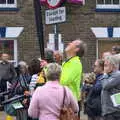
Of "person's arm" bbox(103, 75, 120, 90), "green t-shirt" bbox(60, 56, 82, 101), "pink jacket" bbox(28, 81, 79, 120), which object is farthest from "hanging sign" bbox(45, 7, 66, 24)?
"pink jacket" bbox(28, 81, 79, 120)

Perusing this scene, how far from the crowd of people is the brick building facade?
7.27m

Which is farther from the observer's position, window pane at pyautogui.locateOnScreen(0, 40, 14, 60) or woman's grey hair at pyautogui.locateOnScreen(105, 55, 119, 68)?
window pane at pyautogui.locateOnScreen(0, 40, 14, 60)

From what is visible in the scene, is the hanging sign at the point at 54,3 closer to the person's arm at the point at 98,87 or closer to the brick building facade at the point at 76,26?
the person's arm at the point at 98,87

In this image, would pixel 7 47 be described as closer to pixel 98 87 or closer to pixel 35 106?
pixel 98 87

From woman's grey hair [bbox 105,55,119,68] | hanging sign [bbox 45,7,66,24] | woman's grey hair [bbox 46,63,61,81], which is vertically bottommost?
woman's grey hair [bbox 46,63,61,81]

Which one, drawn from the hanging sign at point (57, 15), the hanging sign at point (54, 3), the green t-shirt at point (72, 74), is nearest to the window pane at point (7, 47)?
the hanging sign at point (54, 3)

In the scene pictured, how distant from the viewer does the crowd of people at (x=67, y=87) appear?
740 centimetres

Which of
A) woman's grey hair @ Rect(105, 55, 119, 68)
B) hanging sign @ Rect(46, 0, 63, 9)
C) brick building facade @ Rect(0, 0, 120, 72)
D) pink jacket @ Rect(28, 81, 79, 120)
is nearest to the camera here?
pink jacket @ Rect(28, 81, 79, 120)

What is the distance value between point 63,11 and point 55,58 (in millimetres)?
2099

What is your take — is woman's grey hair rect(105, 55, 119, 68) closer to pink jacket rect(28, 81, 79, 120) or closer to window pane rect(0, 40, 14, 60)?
pink jacket rect(28, 81, 79, 120)

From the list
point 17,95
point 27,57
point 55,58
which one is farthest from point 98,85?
point 27,57

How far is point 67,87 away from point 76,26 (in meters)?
11.1

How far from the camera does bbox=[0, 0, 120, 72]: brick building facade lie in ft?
61.7

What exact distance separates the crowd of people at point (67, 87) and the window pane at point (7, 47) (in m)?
7.48
